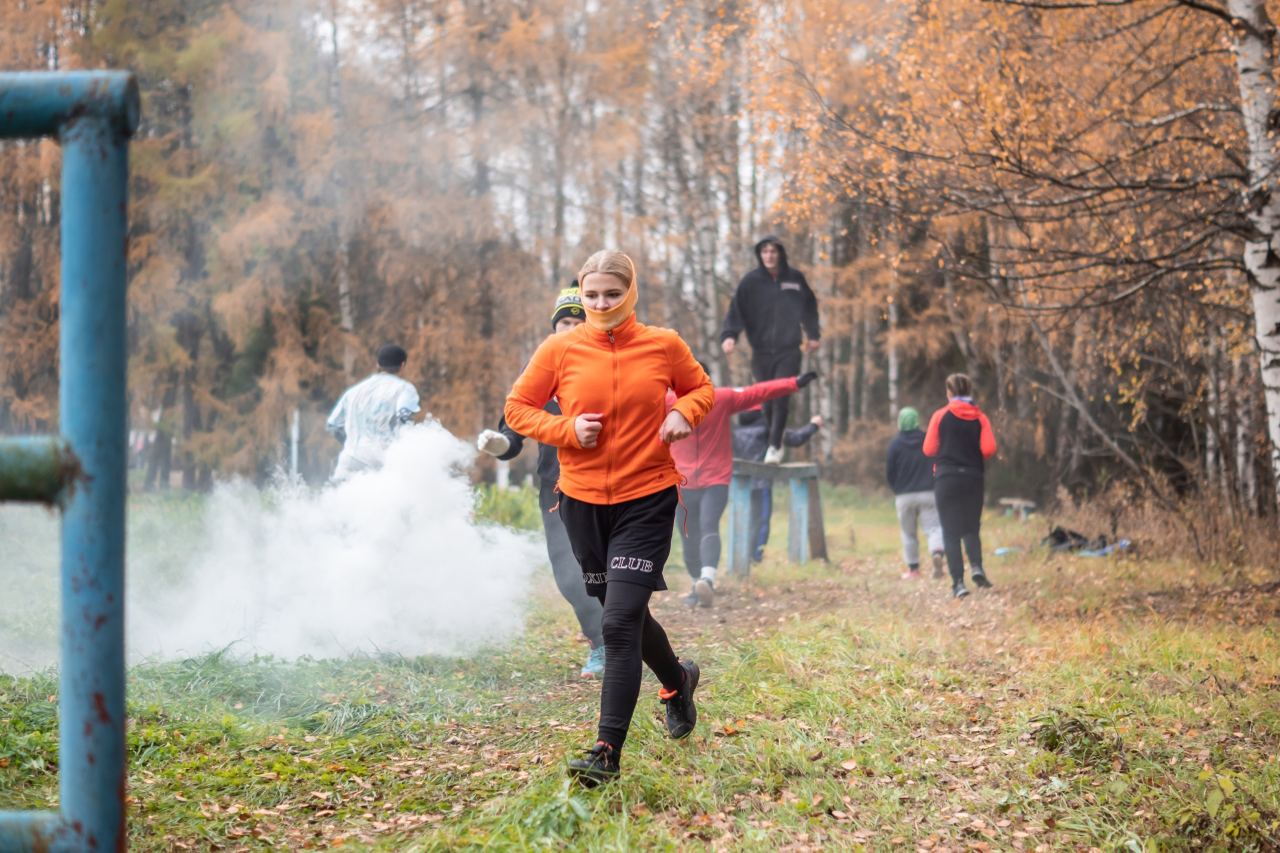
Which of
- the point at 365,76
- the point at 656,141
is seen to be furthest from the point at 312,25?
the point at 656,141

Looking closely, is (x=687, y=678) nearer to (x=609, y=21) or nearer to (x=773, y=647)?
(x=773, y=647)

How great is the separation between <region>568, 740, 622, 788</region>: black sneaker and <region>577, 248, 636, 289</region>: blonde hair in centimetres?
173

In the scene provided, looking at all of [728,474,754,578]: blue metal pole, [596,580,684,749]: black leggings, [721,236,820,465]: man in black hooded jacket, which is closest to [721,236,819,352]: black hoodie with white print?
[721,236,820,465]: man in black hooded jacket

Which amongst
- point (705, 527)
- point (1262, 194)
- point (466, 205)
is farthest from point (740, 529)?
point (466, 205)

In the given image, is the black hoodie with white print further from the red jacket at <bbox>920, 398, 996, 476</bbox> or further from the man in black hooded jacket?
the red jacket at <bbox>920, 398, 996, 476</bbox>

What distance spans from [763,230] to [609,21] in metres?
6.11

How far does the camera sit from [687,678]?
15.9 feet

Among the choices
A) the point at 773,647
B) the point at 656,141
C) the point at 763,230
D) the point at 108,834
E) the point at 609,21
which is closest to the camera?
the point at 108,834

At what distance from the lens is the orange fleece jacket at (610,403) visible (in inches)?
171

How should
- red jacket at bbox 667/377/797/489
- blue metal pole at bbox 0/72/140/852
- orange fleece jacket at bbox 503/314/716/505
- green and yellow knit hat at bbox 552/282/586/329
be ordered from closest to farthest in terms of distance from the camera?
blue metal pole at bbox 0/72/140/852 → orange fleece jacket at bbox 503/314/716/505 → green and yellow knit hat at bbox 552/282/586/329 → red jacket at bbox 667/377/797/489

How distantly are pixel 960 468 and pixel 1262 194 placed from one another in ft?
10.7

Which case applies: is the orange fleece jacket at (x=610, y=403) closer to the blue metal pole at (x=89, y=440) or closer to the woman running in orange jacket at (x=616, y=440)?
the woman running in orange jacket at (x=616, y=440)

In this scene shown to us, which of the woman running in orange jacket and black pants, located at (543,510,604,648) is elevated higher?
the woman running in orange jacket

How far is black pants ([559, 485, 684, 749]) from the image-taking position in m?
4.14
